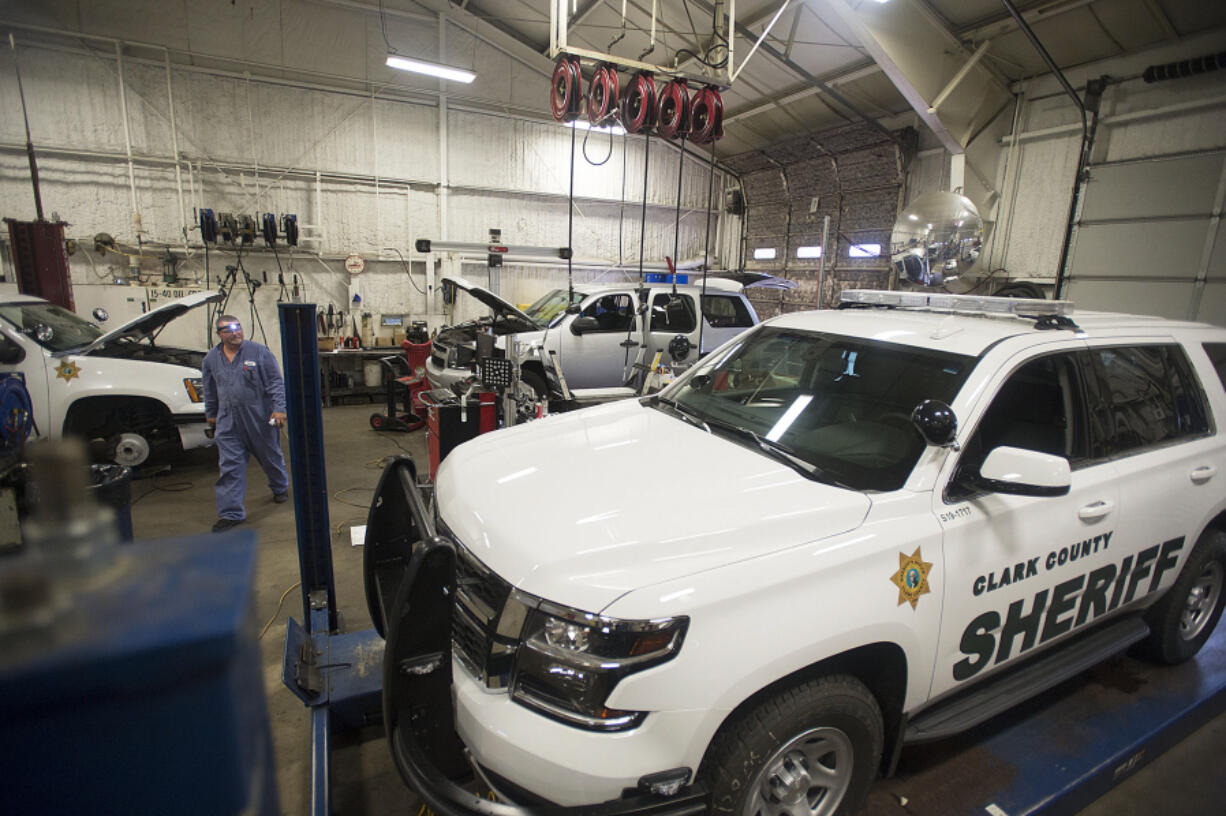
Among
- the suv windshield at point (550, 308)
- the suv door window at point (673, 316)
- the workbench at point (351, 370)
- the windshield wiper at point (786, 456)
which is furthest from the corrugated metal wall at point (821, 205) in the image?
the windshield wiper at point (786, 456)

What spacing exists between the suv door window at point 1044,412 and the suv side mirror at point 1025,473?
0.40m

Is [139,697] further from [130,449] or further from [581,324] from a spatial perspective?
[581,324]

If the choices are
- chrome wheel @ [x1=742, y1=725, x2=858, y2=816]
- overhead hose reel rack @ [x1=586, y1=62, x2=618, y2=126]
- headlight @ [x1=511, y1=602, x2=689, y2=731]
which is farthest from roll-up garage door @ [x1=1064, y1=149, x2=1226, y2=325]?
headlight @ [x1=511, y1=602, x2=689, y2=731]

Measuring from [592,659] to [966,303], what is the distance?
93.4 inches

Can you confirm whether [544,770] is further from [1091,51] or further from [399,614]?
[1091,51]

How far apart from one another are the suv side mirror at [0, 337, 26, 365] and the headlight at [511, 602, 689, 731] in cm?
594

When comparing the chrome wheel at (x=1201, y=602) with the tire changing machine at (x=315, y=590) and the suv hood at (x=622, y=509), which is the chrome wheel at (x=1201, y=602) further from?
the tire changing machine at (x=315, y=590)

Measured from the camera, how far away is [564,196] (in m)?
12.8

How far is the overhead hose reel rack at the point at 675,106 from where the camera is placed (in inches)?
223

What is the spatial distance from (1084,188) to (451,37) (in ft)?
35.3

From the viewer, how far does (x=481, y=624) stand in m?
1.68

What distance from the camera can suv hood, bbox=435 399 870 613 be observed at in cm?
157

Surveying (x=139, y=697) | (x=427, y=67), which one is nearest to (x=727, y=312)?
(x=427, y=67)

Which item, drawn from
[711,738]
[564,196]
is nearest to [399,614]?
[711,738]
